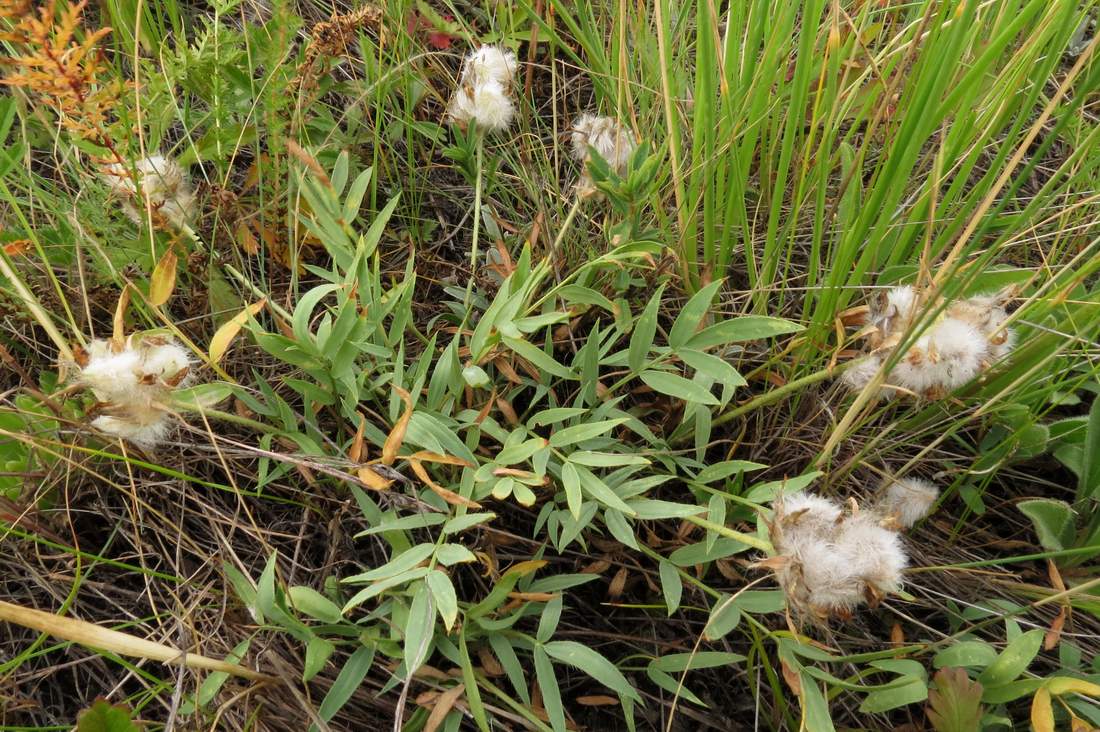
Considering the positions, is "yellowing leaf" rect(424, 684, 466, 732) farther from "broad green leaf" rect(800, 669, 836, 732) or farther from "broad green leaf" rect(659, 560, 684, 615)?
"broad green leaf" rect(800, 669, 836, 732)

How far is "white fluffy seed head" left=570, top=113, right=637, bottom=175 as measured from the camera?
131 centimetres

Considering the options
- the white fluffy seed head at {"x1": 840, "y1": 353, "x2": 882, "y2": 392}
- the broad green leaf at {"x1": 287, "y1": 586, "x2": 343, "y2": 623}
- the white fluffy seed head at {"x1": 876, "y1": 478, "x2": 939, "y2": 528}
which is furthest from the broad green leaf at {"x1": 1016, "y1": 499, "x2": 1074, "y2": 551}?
the broad green leaf at {"x1": 287, "y1": 586, "x2": 343, "y2": 623}

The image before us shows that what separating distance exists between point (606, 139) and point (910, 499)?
2.51 feet

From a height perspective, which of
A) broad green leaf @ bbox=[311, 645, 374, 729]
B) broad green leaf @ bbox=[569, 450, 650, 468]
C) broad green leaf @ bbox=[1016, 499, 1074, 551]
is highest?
broad green leaf @ bbox=[1016, 499, 1074, 551]

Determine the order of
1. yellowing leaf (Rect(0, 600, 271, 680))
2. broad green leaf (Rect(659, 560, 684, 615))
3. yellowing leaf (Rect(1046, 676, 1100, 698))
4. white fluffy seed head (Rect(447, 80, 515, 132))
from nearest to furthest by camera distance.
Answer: yellowing leaf (Rect(0, 600, 271, 680))
yellowing leaf (Rect(1046, 676, 1100, 698))
broad green leaf (Rect(659, 560, 684, 615))
white fluffy seed head (Rect(447, 80, 515, 132))

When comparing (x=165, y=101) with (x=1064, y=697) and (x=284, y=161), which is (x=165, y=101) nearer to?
(x=284, y=161)

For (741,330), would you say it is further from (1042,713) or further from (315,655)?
(315,655)

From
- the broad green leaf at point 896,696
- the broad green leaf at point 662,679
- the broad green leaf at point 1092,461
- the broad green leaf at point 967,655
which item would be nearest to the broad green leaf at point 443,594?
the broad green leaf at point 662,679

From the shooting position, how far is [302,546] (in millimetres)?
1198

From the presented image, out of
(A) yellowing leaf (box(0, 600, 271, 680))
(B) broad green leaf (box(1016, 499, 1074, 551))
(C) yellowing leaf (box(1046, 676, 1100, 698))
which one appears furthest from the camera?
(B) broad green leaf (box(1016, 499, 1074, 551))

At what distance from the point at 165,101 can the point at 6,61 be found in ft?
1.40

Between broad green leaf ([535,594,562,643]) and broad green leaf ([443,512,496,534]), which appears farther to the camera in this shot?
broad green leaf ([535,594,562,643])

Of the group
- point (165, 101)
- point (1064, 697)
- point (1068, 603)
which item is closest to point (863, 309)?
point (1068, 603)

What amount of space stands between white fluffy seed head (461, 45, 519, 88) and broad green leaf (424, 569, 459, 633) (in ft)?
2.72
